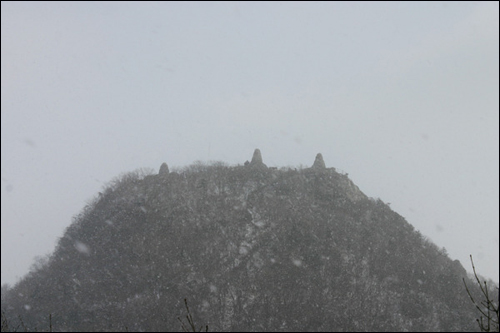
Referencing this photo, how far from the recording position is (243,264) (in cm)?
3400

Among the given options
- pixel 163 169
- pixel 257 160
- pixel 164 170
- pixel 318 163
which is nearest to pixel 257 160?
pixel 257 160

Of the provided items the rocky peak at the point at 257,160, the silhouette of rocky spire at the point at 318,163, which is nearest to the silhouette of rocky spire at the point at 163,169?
the rocky peak at the point at 257,160

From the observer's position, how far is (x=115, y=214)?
38.8 metres

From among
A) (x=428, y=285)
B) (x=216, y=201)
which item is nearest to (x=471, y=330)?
(x=428, y=285)

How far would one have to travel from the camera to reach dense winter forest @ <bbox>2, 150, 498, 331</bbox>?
29.8 metres

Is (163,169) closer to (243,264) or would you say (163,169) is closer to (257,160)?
(257,160)

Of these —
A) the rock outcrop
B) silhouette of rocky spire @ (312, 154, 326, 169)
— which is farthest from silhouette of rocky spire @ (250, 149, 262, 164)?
the rock outcrop

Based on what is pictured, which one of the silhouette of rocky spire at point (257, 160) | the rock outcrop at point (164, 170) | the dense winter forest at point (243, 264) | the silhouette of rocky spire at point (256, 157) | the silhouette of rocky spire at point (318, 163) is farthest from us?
the silhouette of rocky spire at point (318, 163)

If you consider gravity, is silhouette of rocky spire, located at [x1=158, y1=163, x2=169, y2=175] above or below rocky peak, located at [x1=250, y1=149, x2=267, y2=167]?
below

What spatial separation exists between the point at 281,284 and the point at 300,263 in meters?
3.15

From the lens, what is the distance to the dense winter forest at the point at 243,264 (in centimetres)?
2977

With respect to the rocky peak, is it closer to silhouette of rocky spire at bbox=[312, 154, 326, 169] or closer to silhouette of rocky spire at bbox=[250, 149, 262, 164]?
silhouette of rocky spire at bbox=[250, 149, 262, 164]

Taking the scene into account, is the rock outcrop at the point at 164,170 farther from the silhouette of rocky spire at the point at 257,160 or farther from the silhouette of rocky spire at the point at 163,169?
the silhouette of rocky spire at the point at 257,160

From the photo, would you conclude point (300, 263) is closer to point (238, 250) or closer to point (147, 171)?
point (238, 250)
